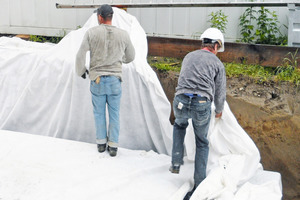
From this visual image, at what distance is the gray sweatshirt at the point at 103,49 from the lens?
12.4 ft

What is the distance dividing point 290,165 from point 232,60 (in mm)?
1417

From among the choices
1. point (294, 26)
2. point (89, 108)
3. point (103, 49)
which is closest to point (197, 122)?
point (103, 49)

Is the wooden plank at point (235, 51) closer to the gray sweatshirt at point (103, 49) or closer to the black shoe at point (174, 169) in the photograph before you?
the gray sweatshirt at point (103, 49)

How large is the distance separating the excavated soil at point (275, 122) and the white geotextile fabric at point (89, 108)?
545mm

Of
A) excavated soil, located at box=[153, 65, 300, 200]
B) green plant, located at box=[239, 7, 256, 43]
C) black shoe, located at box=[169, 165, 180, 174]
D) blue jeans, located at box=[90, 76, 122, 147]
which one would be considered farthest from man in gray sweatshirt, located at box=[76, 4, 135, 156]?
green plant, located at box=[239, 7, 256, 43]

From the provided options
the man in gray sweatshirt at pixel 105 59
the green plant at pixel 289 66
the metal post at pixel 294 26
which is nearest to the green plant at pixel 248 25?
the metal post at pixel 294 26

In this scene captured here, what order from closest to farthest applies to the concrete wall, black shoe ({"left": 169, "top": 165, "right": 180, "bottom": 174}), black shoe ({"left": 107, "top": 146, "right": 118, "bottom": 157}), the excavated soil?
black shoe ({"left": 169, "top": 165, "right": 180, "bottom": 174}), black shoe ({"left": 107, "top": 146, "right": 118, "bottom": 157}), the excavated soil, the concrete wall

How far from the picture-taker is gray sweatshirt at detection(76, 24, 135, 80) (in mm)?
3783

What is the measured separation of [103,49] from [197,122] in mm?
1165

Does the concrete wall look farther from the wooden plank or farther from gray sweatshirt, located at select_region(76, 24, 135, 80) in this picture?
gray sweatshirt, located at select_region(76, 24, 135, 80)

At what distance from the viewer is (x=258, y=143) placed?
4500 mm

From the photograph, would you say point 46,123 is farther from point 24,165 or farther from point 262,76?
point 262,76

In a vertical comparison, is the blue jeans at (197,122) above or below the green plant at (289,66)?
below

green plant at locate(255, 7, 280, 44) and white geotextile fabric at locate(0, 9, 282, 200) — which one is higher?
green plant at locate(255, 7, 280, 44)
